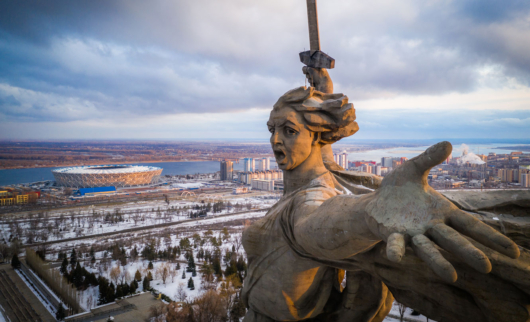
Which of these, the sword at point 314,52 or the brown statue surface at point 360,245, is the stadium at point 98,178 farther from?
the brown statue surface at point 360,245

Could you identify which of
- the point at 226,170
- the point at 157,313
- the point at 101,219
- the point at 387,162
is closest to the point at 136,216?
the point at 101,219

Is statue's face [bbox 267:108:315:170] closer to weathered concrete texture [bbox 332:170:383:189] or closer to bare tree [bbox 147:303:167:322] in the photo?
weathered concrete texture [bbox 332:170:383:189]

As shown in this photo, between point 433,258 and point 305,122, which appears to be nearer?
point 433,258

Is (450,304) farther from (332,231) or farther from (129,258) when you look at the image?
(129,258)

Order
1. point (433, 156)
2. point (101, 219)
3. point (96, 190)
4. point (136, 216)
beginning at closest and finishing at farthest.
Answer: point (433, 156)
point (101, 219)
point (136, 216)
point (96, 190)

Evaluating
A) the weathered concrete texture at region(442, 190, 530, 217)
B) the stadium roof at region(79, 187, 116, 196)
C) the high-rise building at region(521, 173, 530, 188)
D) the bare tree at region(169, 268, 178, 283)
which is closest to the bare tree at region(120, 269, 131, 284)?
the bare tree at region(169, 268, 178, 283)

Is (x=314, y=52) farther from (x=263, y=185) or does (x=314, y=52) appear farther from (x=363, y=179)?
(x=263, y=185)
